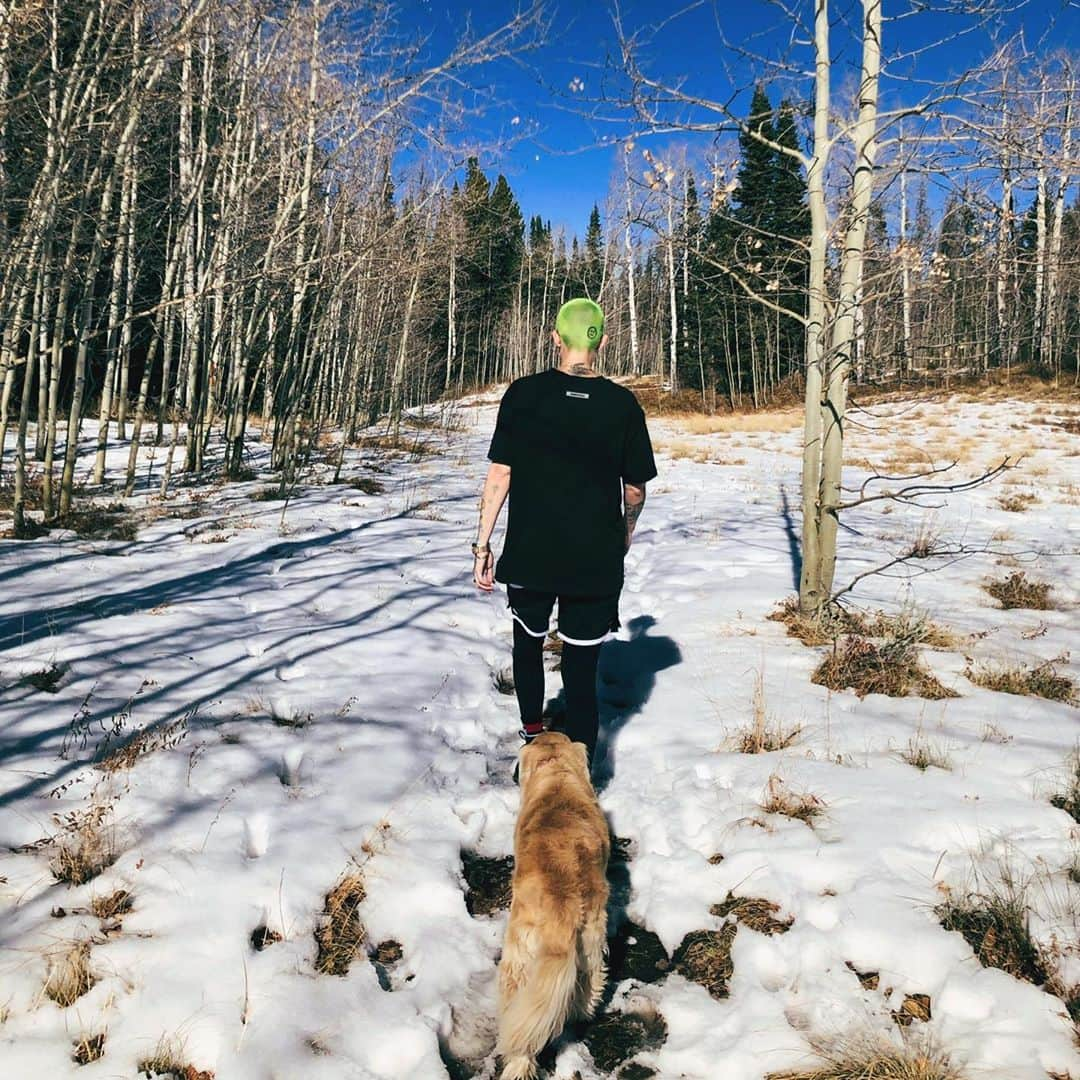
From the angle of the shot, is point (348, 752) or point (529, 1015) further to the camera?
point (348, 752)

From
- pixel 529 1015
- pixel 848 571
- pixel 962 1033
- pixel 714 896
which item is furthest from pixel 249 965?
pixel 848 571

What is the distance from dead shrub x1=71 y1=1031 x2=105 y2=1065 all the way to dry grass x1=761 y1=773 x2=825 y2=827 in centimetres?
237

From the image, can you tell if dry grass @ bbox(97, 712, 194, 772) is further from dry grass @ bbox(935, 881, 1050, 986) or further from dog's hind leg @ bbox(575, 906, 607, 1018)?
dry grass @ bbox(935, 881, 1050, 986)

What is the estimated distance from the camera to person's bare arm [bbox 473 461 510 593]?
2904 mm

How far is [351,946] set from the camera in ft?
6.88

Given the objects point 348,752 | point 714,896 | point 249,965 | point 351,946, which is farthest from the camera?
point 348,752

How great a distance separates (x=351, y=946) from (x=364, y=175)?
12.3m

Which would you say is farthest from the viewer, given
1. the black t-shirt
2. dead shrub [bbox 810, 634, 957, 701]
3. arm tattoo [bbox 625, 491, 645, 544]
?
dead shrub [bbox 810, 634, 957, 701]

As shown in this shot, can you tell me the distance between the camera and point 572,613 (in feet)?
9.35

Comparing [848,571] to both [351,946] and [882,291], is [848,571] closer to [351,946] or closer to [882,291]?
[882,291]

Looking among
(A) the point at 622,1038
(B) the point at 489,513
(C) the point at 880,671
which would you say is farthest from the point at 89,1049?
(C) the point at 880,671

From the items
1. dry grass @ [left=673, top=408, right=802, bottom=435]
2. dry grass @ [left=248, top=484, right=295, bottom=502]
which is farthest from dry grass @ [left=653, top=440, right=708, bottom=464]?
dry grass @ [left=248, top=484, right=295, bottom=502]

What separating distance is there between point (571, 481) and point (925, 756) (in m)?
2.08

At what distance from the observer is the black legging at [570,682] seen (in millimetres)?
2922
